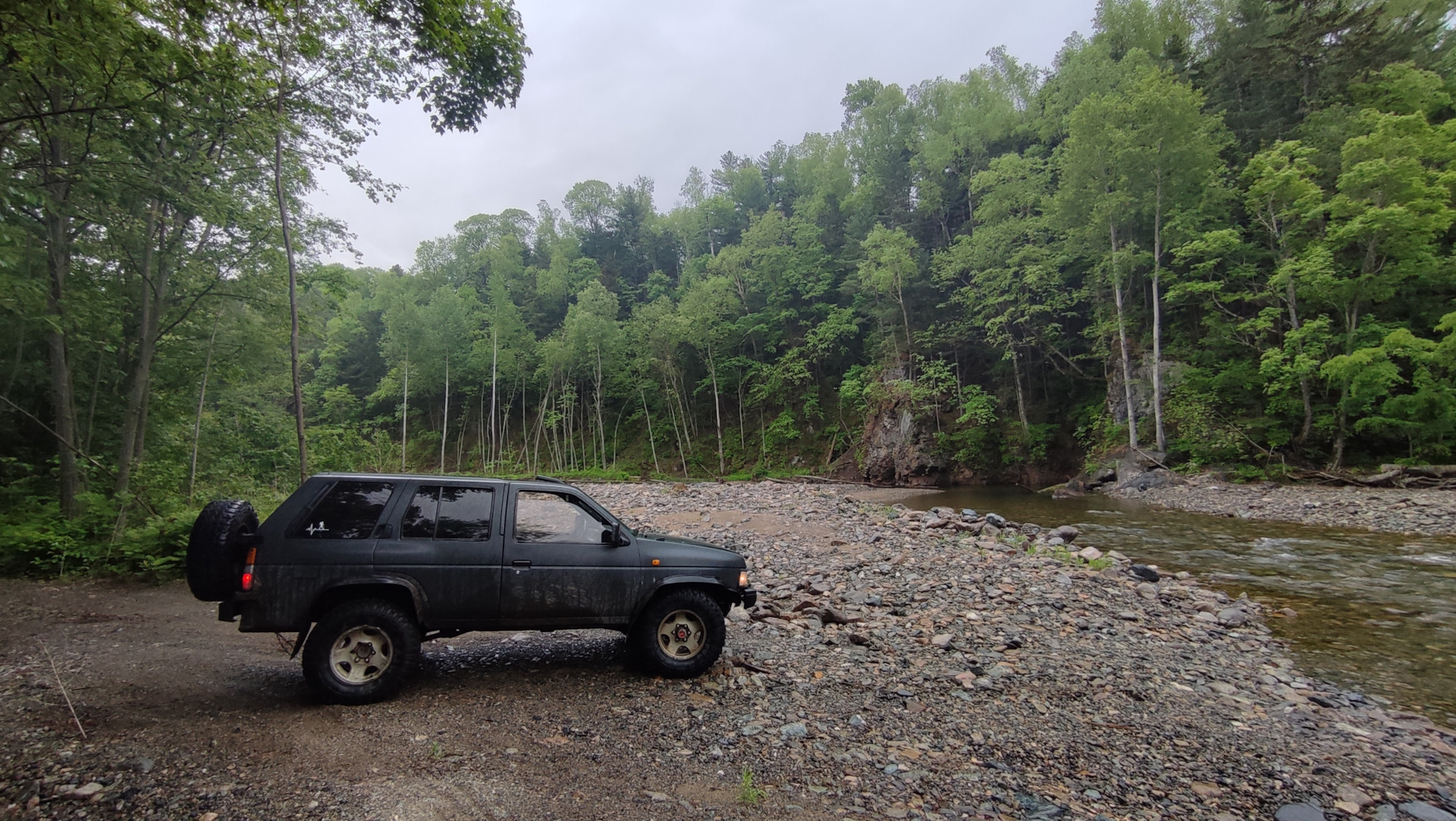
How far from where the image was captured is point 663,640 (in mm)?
5180

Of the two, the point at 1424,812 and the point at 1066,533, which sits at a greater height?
the point at 1066,533

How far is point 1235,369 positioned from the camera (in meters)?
22.2

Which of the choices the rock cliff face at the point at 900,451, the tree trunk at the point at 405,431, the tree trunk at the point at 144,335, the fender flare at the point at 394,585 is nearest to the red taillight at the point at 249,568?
the fender flare at the point at 394,585

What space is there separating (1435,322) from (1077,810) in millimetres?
27690

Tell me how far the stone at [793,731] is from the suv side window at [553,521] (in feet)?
7.24

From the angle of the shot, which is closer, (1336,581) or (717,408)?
(1336,581)

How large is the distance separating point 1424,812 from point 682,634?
5167 millimetres

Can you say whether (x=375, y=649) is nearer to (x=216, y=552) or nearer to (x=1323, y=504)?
(x=216, y=552)

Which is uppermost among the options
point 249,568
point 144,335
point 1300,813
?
point 144,335

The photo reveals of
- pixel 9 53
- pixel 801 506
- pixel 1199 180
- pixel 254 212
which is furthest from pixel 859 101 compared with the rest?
pixel 9 53

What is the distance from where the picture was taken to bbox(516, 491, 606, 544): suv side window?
5043 mm

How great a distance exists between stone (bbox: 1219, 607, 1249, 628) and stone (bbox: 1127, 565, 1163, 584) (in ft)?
5.52

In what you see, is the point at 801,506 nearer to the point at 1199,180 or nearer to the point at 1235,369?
the point at 1235,369

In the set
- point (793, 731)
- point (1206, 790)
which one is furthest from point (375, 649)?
point (1206, 790)
